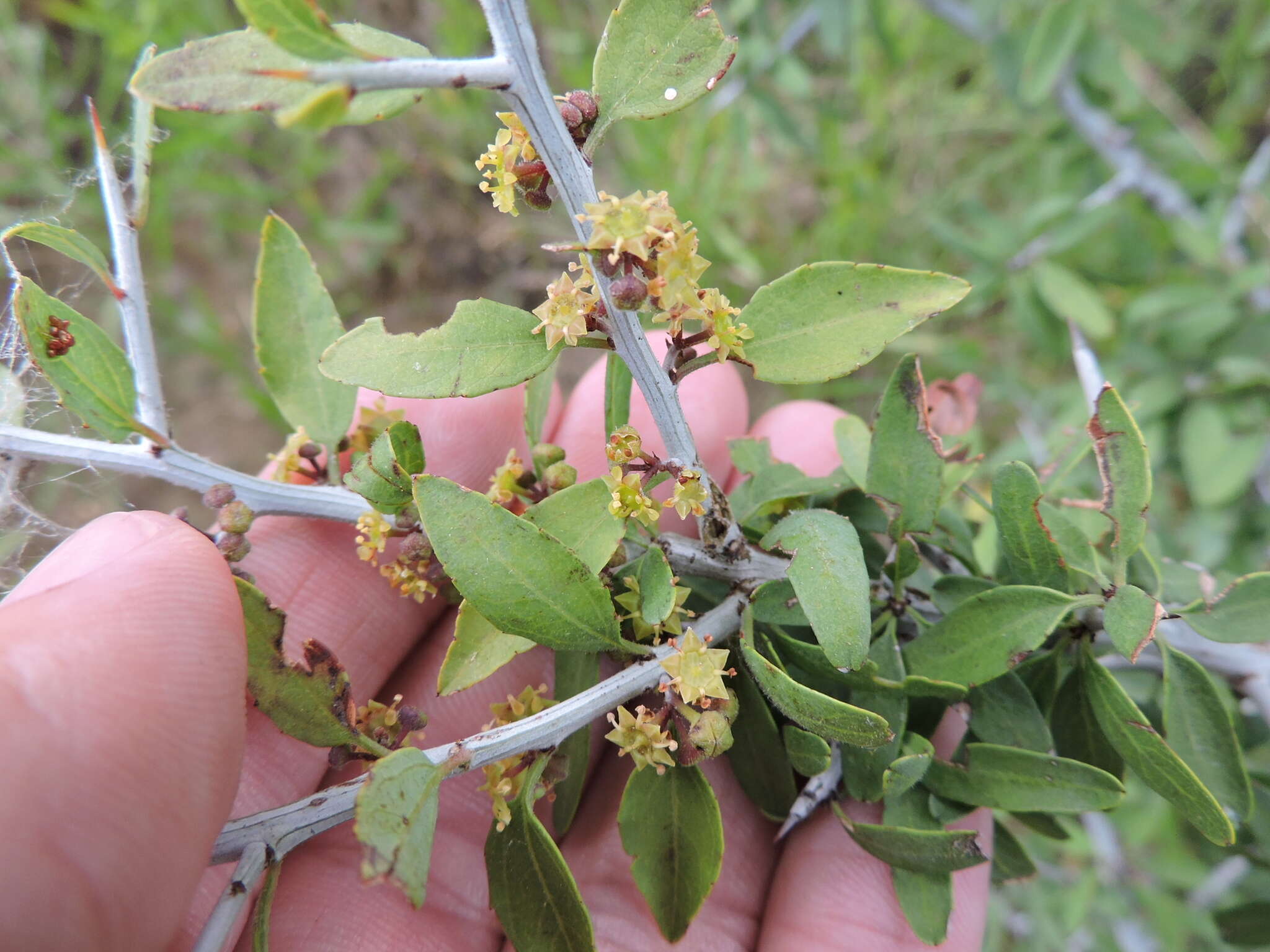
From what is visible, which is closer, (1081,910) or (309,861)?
(309,861)

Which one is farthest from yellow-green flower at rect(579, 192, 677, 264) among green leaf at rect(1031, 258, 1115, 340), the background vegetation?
green leaf at rect(1031, 258, 1115, 340)

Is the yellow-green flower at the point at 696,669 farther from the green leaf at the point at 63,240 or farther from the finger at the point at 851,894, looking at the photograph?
the green leaf at the point at 63,240

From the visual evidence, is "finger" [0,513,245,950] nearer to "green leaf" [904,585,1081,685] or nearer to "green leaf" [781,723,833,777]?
"green leaf" [781,723,833,777]

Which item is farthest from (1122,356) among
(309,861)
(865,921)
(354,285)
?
(354,285)

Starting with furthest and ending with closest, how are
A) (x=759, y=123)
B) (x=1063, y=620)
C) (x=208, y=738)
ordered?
(x=759, y=123)
(x=1063, y=620)
(x=208, y=738)

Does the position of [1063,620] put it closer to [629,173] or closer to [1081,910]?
[1081,910]

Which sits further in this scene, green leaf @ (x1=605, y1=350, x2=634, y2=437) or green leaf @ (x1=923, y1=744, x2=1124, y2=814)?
green leaf @ (x1=605, y1=350, x2=634, y2=437)

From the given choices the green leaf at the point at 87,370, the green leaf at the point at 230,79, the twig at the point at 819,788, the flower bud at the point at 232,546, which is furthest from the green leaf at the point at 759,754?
the green leaf at the point at 87,370
